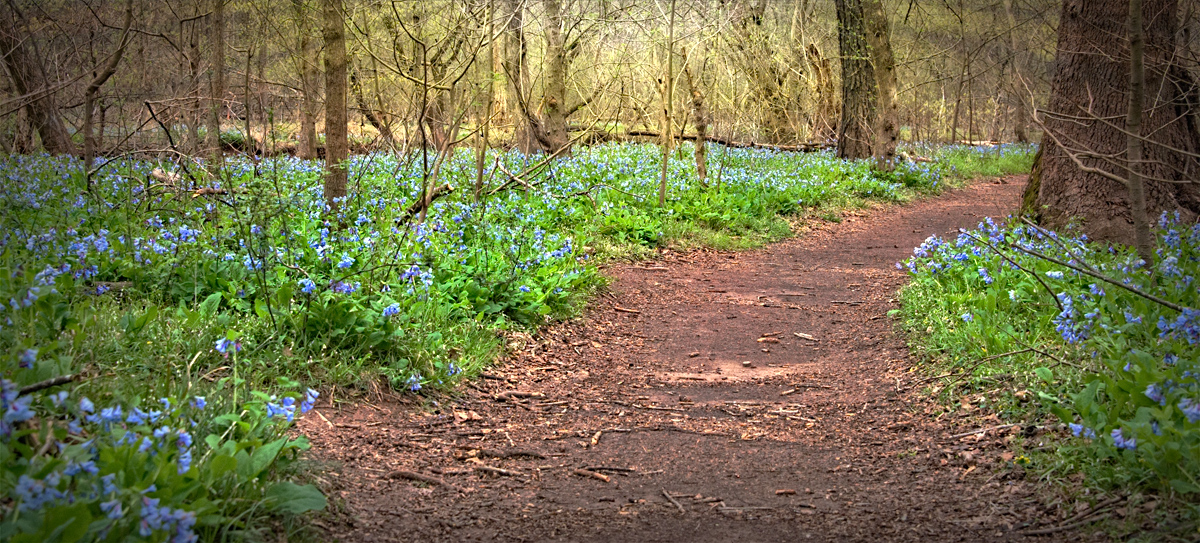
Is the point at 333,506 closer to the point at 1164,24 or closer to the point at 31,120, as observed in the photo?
the point at 1164,24

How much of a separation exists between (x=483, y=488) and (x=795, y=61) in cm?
1469

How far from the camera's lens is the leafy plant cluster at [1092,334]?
2.73 metres

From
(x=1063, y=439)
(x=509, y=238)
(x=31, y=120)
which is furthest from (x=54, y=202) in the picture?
(x=1063, y=439)

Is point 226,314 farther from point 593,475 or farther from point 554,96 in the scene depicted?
point 554,96

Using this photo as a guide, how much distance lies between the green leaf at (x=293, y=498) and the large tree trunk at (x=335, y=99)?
4.49m

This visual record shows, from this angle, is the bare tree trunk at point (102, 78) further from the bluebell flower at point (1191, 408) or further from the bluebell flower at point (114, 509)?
the bluebell flower at point (1191, 408)

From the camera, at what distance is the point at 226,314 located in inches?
158

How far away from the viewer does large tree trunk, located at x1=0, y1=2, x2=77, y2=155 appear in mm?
7914

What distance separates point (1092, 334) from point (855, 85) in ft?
35.0

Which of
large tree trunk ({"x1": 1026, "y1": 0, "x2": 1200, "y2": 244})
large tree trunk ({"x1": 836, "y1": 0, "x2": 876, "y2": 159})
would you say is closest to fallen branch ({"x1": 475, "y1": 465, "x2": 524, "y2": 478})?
large tree trunk ({"x1": 1026, "y1": 0, "x2": 1200, "y2": 244})

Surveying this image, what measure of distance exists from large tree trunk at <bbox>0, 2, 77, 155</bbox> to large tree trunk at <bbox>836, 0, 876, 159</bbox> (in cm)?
1070

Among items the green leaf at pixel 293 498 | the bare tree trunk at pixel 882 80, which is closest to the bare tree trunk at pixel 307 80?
the green leaf at pixel 293 498

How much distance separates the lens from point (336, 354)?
4055mm

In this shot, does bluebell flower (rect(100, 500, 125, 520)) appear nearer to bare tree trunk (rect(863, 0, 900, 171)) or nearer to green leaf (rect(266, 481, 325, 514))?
green leaf (rect(266, 481, 325, 514))
